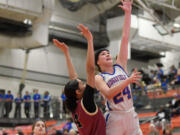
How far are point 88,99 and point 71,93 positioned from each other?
24 centimetres

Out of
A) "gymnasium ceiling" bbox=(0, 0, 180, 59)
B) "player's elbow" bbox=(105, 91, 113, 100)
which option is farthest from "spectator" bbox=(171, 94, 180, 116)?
"player's elbow" bbox=(105, 91, 113, 100)

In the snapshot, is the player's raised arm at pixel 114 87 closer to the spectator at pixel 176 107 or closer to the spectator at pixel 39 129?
the spectator at pixel 39 129

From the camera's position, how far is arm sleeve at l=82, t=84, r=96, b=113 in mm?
3223

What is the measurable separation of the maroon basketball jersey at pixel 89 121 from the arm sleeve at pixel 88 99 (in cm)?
4

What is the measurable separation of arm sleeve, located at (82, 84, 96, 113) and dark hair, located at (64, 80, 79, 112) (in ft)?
0.56

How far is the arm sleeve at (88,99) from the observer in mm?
3223

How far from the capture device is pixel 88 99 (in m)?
3.22

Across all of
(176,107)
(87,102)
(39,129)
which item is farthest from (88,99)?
(176,107)

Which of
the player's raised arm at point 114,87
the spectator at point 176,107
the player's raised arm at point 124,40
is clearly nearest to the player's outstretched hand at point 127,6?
the player's raised arm at point 124,40

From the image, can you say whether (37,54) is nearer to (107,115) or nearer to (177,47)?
(177,47)

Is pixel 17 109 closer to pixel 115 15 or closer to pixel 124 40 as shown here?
pixel 115 15

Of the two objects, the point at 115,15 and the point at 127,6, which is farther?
the point at 115,15

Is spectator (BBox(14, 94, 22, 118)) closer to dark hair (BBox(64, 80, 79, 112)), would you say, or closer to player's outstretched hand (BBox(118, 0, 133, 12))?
player's outstretched hand (BBox(118, 0, 133, 12))

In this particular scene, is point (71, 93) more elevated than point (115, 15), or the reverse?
point (115, 15)
